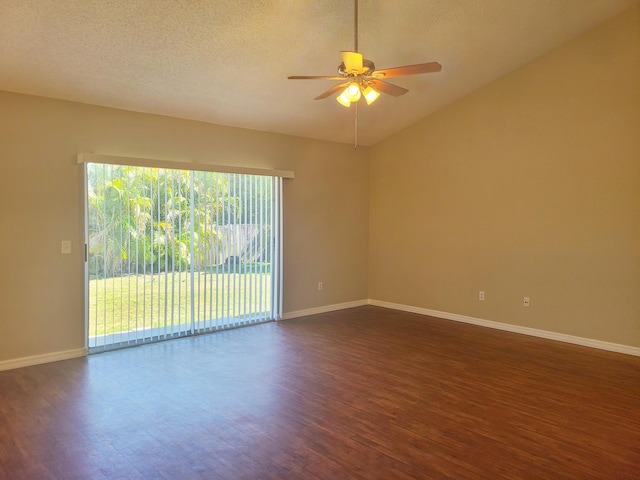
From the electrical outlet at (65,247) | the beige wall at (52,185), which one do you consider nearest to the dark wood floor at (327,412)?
the beige wall at (52,185)

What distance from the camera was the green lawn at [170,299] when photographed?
4.50 m

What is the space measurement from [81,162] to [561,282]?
5273 mm

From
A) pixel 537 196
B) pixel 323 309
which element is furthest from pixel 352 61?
pixel 323 309

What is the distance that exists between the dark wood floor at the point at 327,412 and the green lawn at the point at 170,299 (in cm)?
33

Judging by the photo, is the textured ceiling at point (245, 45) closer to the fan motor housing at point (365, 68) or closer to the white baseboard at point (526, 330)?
the fan motor housing at point (365, 68)

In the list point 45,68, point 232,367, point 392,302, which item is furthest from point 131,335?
point 392,302

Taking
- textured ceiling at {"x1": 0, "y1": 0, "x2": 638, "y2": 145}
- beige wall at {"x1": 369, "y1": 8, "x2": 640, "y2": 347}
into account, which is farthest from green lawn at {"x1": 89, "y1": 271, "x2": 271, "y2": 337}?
beige wall at {"x1": 369, "y1": 8, "x2": 640, "y2": 347}

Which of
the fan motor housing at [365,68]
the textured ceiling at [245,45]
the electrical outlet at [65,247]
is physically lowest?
the electrical outlet at [65,247]

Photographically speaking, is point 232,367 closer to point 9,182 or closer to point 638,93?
point 9,182

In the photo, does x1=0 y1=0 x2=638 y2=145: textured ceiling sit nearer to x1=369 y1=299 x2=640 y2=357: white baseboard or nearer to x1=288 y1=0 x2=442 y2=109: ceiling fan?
x1=288 y1=0 x2=442 y2=109: ceiling fan

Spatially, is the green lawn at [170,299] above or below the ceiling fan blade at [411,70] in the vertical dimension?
below

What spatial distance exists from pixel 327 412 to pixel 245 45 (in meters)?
3.12

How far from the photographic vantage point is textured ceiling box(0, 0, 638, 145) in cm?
328

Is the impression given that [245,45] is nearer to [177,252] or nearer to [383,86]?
[383,86]
